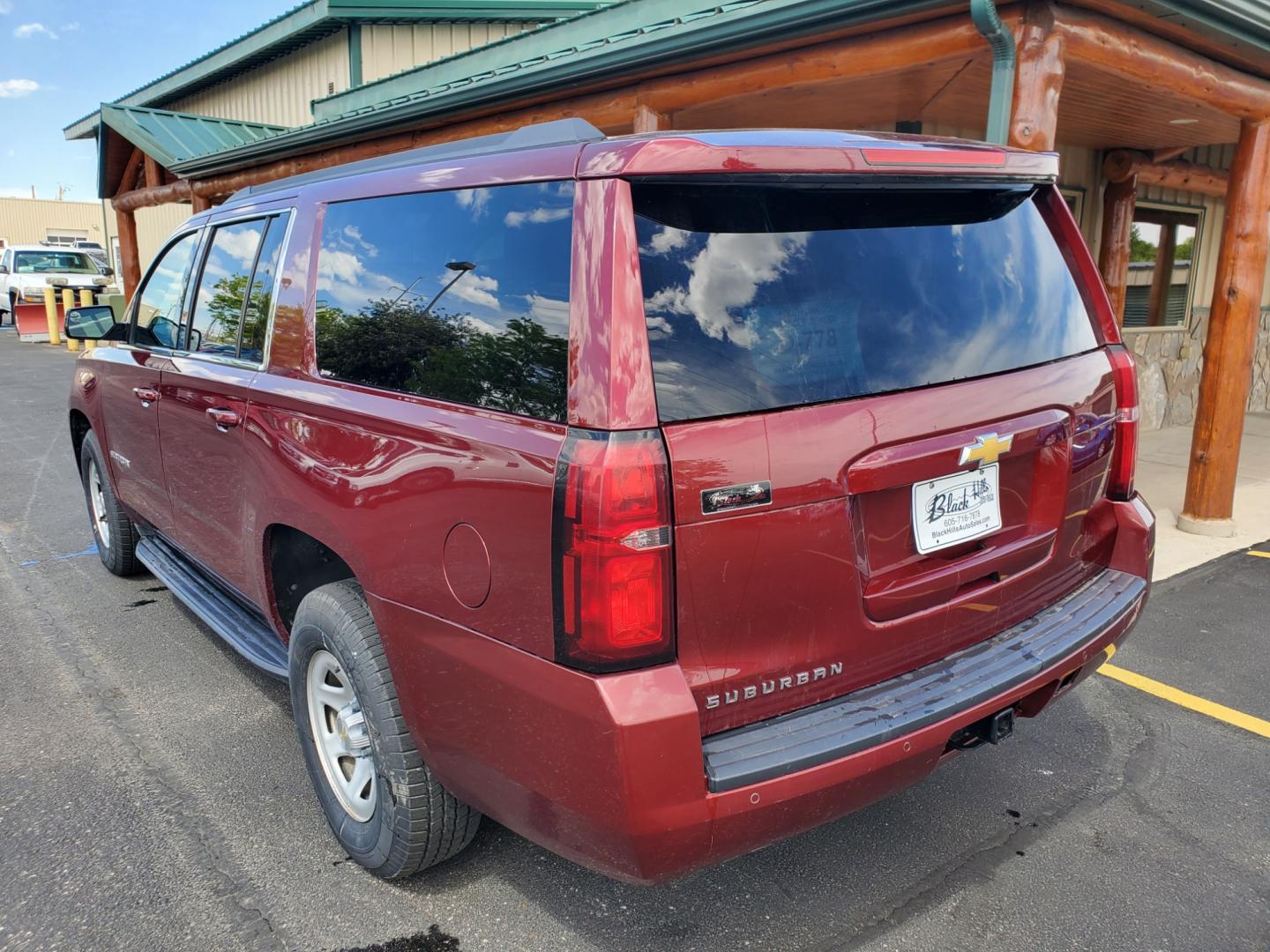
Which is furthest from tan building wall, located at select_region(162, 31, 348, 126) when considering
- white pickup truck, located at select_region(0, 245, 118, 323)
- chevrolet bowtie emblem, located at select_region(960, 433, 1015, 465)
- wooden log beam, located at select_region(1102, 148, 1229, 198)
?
chevrolet bowtie emblem, located at select_region(960, 433, 1015, 465)

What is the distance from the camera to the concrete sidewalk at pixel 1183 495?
5.71 m

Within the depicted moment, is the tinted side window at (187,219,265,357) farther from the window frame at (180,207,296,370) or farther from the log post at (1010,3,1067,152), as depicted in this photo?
the log post at (1010,3,1067,152)

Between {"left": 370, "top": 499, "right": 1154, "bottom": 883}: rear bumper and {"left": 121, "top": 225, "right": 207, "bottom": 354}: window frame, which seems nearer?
{"left": 370, "top": 499, "right": 1154, "bottom": 883}: rear bumper

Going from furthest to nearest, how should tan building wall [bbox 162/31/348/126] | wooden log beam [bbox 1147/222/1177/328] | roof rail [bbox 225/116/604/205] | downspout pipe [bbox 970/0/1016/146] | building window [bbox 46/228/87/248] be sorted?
building window [bbox 46/228/87/248], tan building wall [bbox 162/31/348/126], wooden log beam [bbox 1147/222/1177/328], downspout pipe [bbox 970/0/1016/146], roof rail [bbox 225/116/604/205]

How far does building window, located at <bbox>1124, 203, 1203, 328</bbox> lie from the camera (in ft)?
34.1

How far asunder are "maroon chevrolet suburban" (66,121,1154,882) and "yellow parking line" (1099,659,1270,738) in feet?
4.40

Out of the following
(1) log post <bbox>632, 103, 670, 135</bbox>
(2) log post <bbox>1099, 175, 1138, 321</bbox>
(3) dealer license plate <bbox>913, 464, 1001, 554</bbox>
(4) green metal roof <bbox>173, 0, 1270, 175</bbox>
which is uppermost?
(4) green metal roof <bbox>173, 0, 1270, 175</bbox>

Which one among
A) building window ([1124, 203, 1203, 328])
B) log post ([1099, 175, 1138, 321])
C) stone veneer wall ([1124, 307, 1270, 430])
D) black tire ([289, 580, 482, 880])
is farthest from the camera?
building window ([1124, 203, 1203, 328])

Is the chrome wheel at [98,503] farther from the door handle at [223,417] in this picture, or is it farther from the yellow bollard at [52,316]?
the yellow bollard at [52,316]

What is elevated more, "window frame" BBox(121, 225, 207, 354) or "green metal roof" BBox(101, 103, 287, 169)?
"green metal roof" BBox(101, 103, 287, 169)

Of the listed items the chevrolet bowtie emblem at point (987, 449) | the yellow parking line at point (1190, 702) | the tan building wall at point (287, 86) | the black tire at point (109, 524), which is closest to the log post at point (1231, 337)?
the yellow parking line at point (1190, 702)

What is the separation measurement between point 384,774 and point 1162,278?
11.3 meters

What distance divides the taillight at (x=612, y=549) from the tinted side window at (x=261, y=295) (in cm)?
164

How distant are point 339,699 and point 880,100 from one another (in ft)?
19.0
